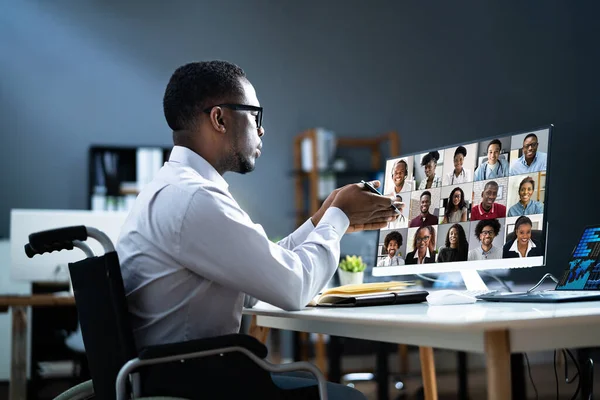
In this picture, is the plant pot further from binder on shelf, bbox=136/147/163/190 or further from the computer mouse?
binder on shelf, bbox=136/147/163/190

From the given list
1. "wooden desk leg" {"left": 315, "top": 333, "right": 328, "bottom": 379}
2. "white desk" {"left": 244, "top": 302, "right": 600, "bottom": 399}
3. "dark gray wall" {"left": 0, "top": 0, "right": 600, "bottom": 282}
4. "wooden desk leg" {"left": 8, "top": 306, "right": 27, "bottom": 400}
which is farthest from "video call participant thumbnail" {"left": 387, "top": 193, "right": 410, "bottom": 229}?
"dark gray wall" {"left": 0, "top": 0, "right": 600, "bottom": 282}

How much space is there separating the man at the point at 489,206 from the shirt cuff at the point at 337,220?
326 mm

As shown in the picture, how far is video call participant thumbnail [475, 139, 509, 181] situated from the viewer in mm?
1662

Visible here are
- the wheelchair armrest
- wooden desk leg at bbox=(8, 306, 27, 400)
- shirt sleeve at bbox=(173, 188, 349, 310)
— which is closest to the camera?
the wheelchair armrest

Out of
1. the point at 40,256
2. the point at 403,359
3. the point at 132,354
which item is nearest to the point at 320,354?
the point at 403,359

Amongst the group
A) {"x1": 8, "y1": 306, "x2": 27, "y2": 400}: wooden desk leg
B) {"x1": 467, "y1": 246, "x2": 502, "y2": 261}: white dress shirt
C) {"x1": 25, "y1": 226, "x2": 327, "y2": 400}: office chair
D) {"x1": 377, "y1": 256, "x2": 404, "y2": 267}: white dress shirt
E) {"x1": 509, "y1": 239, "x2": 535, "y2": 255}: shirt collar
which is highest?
{"x1": 509, "y1": 239, "x2": 535, "y2": 255}: shirt collar

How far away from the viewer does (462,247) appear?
1.71 metres

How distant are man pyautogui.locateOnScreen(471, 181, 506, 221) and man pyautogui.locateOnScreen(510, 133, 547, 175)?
63 mm

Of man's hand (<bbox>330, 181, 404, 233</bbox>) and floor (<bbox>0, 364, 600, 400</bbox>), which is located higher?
man's hand (<bbox>330, 181, 404, 233</bbox>)

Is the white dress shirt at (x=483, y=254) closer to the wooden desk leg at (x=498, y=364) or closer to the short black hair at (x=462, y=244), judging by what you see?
the short black hair at (x=462, y=244)

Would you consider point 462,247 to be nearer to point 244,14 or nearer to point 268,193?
point 268,193

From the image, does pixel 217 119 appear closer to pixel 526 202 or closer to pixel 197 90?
→ pixel 197 90

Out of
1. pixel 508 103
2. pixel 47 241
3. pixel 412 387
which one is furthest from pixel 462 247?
pixel 508 103

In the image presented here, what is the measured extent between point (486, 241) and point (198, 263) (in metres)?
0.70
